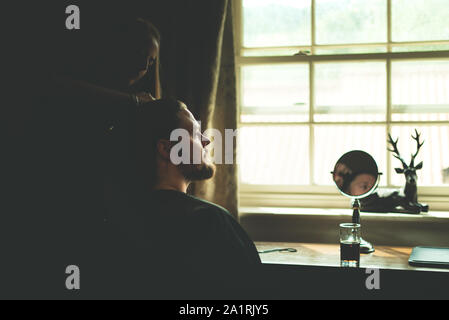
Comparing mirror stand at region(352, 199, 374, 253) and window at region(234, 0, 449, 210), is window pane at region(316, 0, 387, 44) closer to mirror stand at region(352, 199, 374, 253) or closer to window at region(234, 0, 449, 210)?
window at region(234, 0, 449, 210)

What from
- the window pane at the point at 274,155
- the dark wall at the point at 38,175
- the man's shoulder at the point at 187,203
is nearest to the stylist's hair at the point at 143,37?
the dark wall at the point at 38,175

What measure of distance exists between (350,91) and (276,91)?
416 millimetres

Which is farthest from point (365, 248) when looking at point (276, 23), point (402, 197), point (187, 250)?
point (276, 23)

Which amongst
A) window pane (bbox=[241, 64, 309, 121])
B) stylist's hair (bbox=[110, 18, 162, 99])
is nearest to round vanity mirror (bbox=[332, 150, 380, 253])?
window pane (bbox=[241, 64, 309, 121])

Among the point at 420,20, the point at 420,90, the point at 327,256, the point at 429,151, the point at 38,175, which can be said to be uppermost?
the point at 420,20

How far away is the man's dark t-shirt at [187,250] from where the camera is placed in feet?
4.26

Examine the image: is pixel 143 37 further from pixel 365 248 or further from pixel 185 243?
pixel 365 248

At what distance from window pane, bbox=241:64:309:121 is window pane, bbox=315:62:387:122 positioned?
8cm

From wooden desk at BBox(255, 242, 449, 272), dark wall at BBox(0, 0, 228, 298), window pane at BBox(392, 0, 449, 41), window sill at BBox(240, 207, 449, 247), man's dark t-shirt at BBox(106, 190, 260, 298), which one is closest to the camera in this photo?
man's dark t-shirt at BBox(106, 190, 260, 298)

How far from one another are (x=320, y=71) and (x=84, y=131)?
1458mm

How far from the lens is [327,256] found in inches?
76.8

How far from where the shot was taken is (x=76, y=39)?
2045 mm

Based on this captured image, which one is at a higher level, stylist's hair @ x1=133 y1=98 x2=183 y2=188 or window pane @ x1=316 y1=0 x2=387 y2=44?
window pane @ x1=316 y1=0 x2=387 y2=44

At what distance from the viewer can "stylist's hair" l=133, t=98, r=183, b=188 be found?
1568 mm
